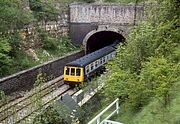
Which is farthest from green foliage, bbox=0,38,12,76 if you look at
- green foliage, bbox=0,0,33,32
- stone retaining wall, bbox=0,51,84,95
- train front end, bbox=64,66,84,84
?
train front end, bbox=64,66,84,84

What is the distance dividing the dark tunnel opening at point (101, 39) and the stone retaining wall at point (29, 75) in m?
5.59

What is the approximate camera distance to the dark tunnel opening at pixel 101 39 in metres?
31.0

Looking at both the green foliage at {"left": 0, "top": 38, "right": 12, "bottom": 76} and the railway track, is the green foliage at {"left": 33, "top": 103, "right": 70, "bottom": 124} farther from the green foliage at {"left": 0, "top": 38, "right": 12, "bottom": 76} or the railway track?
the green foliage at {"left": 0, "top": 38, "right": 12, "bottom": 76}

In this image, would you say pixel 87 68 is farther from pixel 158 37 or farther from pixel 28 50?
pixel 158 37

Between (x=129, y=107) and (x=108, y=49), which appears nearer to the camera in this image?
(x=129, y=107)

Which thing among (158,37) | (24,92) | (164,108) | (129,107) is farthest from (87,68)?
(164,108)

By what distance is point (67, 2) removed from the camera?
103 ft

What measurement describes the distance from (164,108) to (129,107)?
6.00 feet

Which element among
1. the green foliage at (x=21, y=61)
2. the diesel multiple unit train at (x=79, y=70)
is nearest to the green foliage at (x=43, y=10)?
the green foliage at (x=21, y=61)

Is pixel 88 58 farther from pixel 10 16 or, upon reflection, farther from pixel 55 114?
pixel 55 114

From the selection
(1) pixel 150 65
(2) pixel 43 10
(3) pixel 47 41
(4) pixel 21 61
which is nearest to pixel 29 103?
(4) pixel 21 61

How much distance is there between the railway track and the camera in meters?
12.0

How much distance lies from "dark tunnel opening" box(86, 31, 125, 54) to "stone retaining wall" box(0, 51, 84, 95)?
18.3 feet

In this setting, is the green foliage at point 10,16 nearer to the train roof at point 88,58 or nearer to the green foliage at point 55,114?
the train roof at point 88,58
